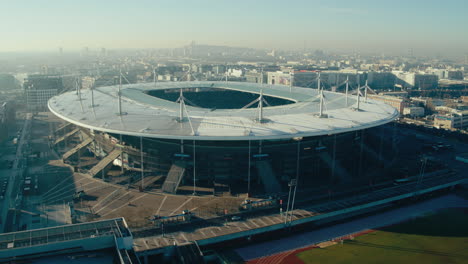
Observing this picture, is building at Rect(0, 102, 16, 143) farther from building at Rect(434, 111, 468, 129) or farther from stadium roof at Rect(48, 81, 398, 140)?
building at Rect(434, 111, 468, 129)

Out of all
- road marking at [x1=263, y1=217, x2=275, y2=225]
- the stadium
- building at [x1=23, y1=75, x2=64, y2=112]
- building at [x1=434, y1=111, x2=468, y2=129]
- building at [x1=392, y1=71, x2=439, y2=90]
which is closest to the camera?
road marking at [x1=263, y1=217, x2=275, y2=225]

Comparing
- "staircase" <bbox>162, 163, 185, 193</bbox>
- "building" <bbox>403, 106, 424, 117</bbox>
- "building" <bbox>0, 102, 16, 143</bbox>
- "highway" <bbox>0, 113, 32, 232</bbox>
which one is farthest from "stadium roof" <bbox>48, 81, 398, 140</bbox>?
"building" <bbox>403, 106, 424, 117</bbox>

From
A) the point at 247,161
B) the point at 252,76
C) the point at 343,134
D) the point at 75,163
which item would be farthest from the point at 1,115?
the point at 252,76

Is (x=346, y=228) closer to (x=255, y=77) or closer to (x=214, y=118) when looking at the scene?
(x=214, y=118)

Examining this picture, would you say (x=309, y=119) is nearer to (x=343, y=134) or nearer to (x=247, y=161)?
(x=343, y=134)

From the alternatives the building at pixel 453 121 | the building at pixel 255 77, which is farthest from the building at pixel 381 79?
the building at pixel 453 121

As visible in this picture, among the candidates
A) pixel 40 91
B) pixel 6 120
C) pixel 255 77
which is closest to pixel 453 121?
pixel 255 77
